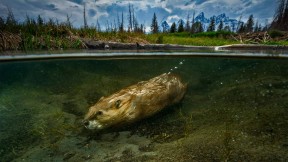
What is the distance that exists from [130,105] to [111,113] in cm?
40

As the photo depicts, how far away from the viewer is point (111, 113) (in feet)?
12.6

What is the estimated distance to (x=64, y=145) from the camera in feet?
12.0

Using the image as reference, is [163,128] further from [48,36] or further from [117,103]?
[48,36]

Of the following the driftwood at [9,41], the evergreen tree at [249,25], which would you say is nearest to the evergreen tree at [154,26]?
the evergreen tree at [249,25]

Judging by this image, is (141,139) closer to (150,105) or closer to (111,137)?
(111,137)

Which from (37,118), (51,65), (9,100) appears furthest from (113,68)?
(37,118)

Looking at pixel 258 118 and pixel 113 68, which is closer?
pixel 258 118

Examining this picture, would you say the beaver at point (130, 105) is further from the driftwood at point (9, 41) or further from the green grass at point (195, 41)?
the green grass at point (195, 41)

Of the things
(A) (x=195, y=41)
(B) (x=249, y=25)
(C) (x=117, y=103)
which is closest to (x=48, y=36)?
(C) (x=117, y=103)

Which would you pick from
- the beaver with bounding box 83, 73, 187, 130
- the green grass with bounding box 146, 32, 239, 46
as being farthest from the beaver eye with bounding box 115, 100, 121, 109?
the green grass with bounding box 146, 32, 239, 46

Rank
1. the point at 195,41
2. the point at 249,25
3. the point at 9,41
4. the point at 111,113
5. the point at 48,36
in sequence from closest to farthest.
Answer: the point at 111,113, the point at 9,41, the point at 48,36, the point at 195,41, the point at 249,25

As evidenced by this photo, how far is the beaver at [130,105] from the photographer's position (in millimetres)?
3805

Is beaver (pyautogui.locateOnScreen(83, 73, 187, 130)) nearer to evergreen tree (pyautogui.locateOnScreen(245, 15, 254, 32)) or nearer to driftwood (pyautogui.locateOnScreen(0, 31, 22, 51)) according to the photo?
driftwood (pyautogui.locateOnScreen(0, 31, 22, 51))

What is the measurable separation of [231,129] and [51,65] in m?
10.0
